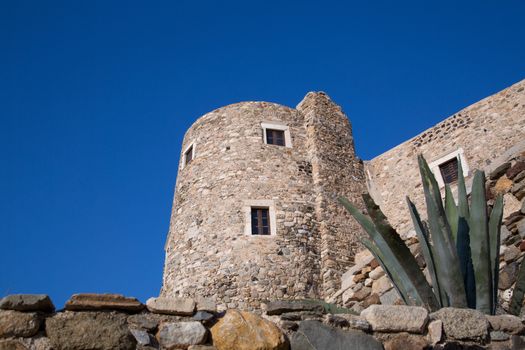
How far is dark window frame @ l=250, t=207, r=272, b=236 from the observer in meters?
10.6

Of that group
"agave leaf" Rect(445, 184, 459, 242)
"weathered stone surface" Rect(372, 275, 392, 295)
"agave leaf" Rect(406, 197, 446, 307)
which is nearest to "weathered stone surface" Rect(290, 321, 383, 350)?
"agave leaf" Rect(406, 197, 446, 307)

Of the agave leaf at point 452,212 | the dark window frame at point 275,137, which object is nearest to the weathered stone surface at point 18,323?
the agave leaf at point 452,212

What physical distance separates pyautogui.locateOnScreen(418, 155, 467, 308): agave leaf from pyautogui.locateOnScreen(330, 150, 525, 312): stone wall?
93 centimetres

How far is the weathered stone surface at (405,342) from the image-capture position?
10.1ft

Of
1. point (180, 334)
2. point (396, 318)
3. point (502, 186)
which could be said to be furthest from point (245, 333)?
point (502, 186)

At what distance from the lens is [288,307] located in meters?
3.10

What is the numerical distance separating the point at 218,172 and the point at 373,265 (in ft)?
19.3

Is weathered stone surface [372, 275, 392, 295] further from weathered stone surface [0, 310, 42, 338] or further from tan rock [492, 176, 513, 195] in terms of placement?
weathered stone surface [0, 310, 42, 338]

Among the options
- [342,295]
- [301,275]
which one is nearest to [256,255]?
[301,275]

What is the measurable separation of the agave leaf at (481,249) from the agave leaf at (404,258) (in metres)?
0.38

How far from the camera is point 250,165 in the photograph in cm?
1153

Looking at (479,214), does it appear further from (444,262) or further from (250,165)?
(250,165)

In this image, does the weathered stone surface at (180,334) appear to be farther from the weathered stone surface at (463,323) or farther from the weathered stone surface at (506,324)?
the weathered stone surface at (506,324)

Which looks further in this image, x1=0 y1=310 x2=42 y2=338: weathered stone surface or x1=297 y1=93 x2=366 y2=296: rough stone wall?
x1=297 y1=93 x2=366 y2=296: rough stone wall
